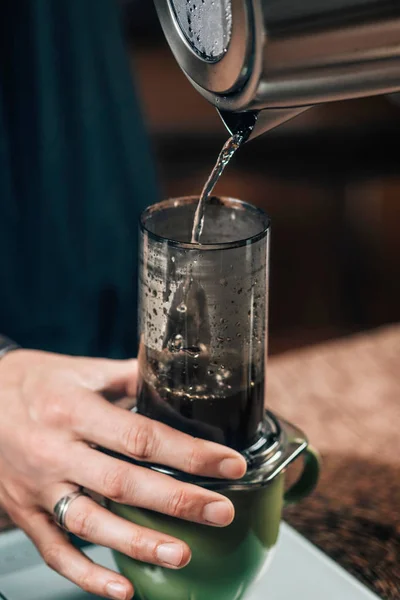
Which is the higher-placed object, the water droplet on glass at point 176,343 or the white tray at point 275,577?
the water droplet on glass at point 176,343

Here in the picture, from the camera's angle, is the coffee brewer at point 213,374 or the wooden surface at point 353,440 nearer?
the coffee brewer at point 213,374

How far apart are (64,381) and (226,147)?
231 mm

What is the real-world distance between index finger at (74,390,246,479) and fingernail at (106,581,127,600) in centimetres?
8

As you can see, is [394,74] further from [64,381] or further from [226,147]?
[64,381]

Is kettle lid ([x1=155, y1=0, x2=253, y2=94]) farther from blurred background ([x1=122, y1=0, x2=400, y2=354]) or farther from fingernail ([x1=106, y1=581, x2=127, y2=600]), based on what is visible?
blurred background ([x1=122, y1=0, x2=400, y2=354])

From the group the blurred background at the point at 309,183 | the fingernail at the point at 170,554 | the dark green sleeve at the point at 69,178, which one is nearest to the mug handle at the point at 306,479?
the fingernail at the point at 170,554

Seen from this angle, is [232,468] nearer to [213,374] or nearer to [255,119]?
[213,374]

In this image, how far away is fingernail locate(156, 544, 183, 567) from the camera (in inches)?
21.2

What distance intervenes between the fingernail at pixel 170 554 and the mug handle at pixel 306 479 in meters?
0.15

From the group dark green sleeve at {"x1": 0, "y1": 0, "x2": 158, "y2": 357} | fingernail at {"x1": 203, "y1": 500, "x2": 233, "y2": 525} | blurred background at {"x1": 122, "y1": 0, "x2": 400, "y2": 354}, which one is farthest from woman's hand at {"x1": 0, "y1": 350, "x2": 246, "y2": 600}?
blurred background at {"x1": 122, "y1": 0, "x2": 400, "y2": 354}

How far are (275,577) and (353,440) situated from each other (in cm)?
22

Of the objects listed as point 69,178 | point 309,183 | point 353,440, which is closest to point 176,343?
point 353,440

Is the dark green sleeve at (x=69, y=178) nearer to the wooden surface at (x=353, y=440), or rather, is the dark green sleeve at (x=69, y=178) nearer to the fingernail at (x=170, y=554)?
the wooden surface at (x=353, y=440)

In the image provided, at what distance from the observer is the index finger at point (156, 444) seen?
543mm
